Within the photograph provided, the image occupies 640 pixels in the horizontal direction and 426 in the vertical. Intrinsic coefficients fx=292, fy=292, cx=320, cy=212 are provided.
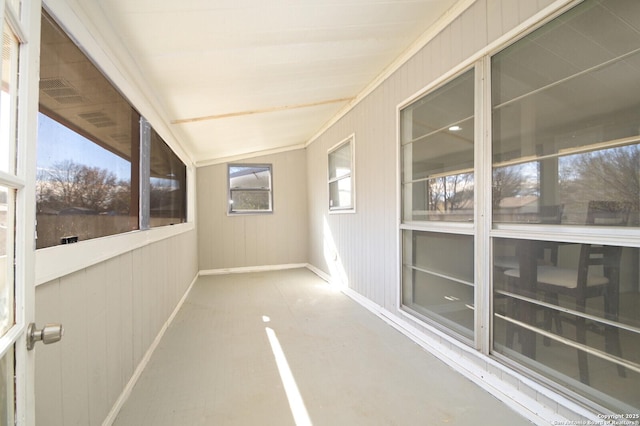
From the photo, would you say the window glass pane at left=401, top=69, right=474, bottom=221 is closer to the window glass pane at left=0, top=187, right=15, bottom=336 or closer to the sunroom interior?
the sunroom interior

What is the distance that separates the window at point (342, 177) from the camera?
400 centimetres

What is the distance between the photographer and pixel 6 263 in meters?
0.71

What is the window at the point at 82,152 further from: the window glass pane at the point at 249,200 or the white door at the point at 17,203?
the window glass pane at the point at 249,200

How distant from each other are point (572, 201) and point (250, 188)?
205 inches

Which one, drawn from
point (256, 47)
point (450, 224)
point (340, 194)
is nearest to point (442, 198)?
point (450, 224)

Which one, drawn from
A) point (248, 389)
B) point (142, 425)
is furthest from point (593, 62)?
point (142, 425)

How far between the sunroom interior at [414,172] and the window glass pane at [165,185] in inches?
2.1

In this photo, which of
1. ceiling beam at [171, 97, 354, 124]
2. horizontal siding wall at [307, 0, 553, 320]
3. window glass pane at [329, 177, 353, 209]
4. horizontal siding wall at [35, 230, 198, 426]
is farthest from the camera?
window glass pane at [329, 177, 353, 209]

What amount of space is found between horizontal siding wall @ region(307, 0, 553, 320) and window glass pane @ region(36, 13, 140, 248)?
225 cm

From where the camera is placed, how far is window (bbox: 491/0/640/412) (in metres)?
1.28

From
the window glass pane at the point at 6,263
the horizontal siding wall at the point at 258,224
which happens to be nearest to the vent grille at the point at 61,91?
the window glass pane at the point at 6,263

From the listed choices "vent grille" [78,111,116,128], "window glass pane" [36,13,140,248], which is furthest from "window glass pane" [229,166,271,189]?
"vent grille" [78,111,116,128]

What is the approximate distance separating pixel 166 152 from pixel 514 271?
10.9ft

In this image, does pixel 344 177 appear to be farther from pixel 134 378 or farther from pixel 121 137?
pixel 134 378
